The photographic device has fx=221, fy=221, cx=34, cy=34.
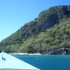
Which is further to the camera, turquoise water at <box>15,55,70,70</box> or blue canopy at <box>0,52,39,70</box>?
turquoise water at <box>15,55,70,70</box>

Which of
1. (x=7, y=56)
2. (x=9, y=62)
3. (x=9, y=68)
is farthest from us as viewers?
(x=7, y=56)

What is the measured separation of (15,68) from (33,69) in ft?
1.28

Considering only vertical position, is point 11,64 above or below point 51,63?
above

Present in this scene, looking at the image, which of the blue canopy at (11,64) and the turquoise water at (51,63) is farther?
the turquoise water at (51,63)

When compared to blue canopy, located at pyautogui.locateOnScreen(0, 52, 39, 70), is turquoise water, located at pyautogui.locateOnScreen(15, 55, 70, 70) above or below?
below

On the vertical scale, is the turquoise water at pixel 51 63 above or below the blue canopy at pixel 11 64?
below

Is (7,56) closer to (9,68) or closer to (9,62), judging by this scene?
(9,62)

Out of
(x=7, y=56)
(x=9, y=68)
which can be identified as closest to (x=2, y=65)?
(x=9, y=68)

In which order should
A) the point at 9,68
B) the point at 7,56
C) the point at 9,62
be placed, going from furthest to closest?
1. the point at 7,56
2. the point at 9,62
3. the point at 9,68

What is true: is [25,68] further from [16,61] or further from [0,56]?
[0,56]

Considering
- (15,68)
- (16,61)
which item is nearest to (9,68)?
(15,68)

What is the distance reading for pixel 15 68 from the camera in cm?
462

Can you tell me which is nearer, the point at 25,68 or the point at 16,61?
the point at 25,68

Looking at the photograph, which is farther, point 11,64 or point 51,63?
point 51,63
